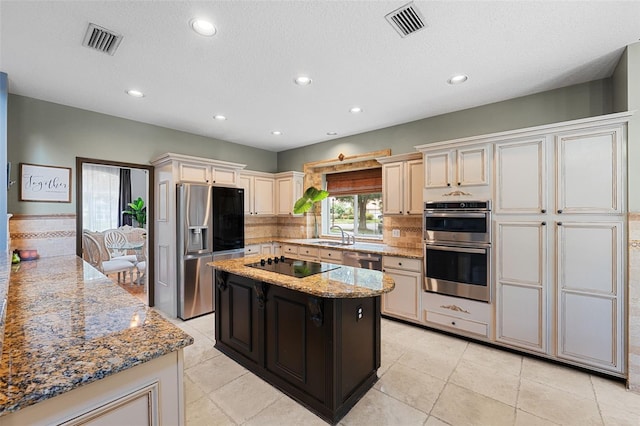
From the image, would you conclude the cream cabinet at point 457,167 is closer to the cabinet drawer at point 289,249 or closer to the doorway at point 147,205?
the cabinet drawer at point 289,249

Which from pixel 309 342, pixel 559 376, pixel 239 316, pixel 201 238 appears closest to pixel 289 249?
pixel 201 238

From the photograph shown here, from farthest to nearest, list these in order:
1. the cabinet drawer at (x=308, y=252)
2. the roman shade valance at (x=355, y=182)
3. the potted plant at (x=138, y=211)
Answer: the potted plant at (x=138, y=211)
the roman shade valance at (x=355, y=182)
the cabinet drawer at (x=308, y=252)

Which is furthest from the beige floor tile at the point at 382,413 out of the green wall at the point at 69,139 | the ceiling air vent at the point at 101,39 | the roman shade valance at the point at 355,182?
the green wall at the point at 69,139

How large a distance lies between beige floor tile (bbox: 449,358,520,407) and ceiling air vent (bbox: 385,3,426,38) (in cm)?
282

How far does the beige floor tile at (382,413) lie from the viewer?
75.1 inches

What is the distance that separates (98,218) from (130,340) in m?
7.15

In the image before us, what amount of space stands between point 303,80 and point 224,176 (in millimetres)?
2140

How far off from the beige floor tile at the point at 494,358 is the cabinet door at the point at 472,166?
5.75 feet

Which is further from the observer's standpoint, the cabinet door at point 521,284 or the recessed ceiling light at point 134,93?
the recessed ceiling light at point 134,93

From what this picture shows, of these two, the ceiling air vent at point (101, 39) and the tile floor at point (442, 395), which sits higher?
the ceiling air vent at point (101, 39)

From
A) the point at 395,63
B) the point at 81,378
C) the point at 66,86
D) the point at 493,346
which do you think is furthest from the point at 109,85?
the point at 493,346

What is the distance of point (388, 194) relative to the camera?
12.9 ft

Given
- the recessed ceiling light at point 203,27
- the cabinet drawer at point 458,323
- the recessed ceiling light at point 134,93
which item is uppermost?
the recessed ceiling light at point 203,27

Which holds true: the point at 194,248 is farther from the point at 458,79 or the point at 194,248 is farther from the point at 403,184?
the point at 458,79
